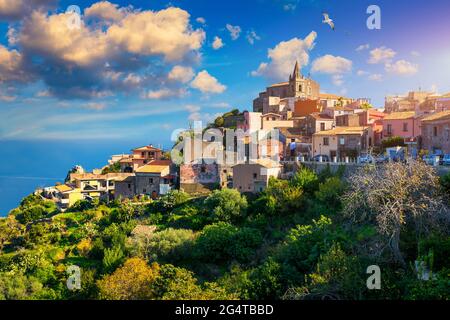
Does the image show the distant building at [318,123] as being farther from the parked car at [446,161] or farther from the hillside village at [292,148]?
the parked car at [446,161]

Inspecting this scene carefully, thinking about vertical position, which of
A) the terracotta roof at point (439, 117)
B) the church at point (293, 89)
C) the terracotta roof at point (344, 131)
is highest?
the church at point (293, 89)

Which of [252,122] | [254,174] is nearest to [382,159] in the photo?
[254,174]

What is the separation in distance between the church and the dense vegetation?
2618cm

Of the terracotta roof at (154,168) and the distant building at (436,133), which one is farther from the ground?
the distant building at (436,133)

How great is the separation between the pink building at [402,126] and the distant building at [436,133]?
7.97 ft

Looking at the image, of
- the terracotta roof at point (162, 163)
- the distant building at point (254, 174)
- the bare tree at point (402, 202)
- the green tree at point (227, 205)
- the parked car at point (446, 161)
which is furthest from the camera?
the terracotta roof at point (162, 163)

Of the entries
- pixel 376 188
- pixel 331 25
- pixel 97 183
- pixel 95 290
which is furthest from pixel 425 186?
pixel 97 183

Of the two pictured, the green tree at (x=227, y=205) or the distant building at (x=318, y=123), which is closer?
the green tree at (x=227, y=205)

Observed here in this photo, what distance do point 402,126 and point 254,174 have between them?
36.9 feet

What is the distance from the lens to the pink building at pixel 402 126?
3117cm

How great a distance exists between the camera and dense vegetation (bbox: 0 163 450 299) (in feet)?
47.7

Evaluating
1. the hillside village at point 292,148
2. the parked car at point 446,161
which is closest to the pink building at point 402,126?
the hillside village at point 292,148

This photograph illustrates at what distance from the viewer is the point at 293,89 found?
54469 millimetres

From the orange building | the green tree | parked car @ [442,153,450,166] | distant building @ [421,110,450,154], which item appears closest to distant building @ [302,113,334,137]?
the orange building
